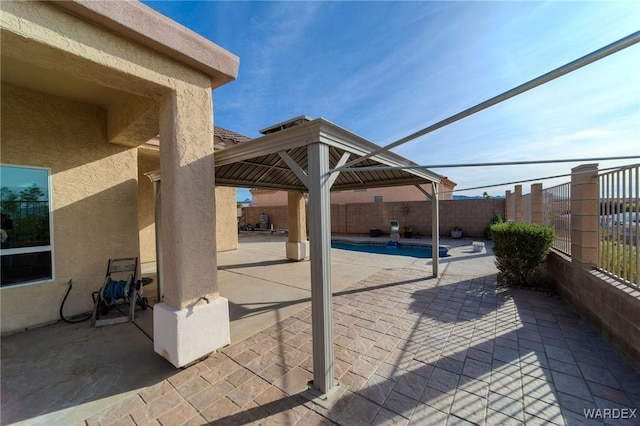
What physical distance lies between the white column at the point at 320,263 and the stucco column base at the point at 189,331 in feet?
4.76

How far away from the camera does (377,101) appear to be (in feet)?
26.3

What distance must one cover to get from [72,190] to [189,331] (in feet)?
12.1

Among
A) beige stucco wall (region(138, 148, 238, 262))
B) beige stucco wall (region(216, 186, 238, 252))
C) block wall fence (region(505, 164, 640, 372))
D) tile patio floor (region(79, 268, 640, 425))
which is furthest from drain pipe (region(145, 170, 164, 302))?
block wall fence (region(505, 164, 640, 372))

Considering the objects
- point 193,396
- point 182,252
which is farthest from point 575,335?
point 182,252

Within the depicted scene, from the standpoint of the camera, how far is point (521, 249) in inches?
214

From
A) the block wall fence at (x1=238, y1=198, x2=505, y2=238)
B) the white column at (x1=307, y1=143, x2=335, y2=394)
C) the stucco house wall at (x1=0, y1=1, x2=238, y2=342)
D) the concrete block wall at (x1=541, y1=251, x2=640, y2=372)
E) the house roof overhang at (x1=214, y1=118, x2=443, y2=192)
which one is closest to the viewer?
the stucco house wall at (x1=0, y1=1, x2=238, y2=342)

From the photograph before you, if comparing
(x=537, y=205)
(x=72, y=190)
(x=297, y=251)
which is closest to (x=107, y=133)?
(x=72, y=190)

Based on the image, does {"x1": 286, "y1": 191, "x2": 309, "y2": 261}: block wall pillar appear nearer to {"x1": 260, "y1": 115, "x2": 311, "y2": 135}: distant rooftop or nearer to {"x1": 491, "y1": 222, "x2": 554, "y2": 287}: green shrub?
{"x1": 260, "y1": 115, "x2": 311, "y2": 135}: distant rooftop

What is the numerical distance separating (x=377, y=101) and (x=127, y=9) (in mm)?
6917

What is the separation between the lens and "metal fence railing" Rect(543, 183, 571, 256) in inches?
194

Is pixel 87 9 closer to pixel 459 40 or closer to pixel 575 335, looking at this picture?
pixel 459 40

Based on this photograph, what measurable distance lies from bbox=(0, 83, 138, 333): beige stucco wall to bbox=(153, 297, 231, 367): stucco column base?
8.60 feet

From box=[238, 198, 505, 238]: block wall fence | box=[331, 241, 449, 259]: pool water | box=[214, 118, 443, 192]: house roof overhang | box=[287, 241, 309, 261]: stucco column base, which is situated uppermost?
box=[214, 118, 443, 192]: house roof overhang

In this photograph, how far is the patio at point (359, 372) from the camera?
2.29 m
